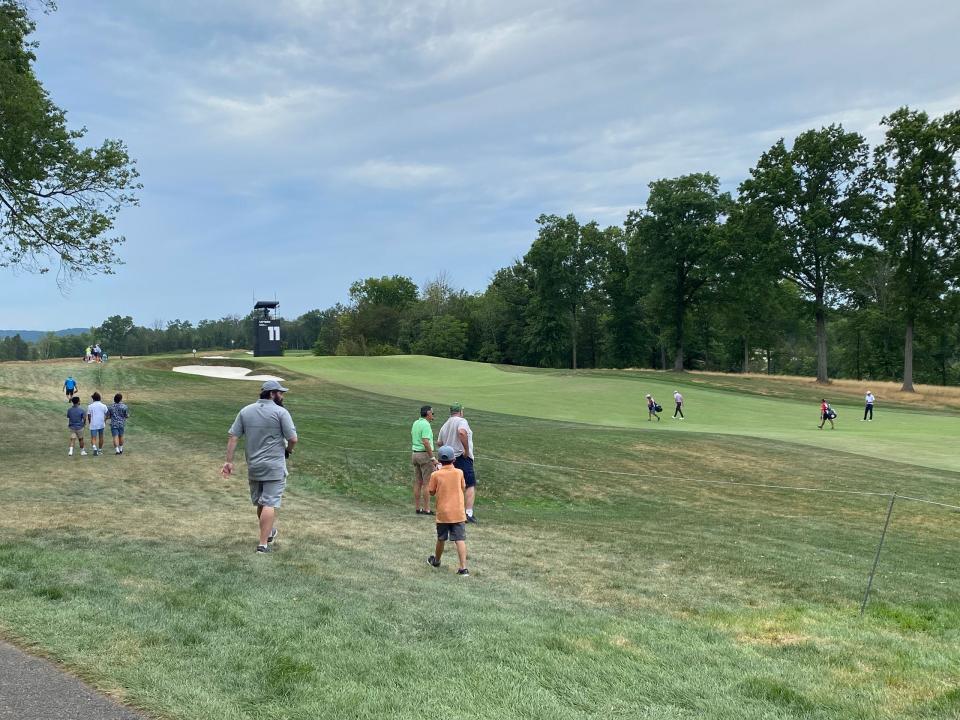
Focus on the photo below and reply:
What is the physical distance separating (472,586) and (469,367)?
5439cm

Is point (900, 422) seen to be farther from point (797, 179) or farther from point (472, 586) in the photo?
point (472, 586)

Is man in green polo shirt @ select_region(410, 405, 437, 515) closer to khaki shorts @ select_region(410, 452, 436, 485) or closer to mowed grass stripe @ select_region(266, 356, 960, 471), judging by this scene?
khaki shorts @ select_region(410, 452, 436, 485)

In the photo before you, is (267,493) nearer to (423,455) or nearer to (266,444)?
(266,444)

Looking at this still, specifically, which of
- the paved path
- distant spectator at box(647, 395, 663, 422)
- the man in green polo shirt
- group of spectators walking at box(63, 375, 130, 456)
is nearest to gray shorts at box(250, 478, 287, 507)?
the man in green polo shirt

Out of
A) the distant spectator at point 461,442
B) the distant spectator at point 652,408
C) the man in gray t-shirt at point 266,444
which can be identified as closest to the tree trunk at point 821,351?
the distant spectator at point 652,408

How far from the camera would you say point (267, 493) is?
8.89 m

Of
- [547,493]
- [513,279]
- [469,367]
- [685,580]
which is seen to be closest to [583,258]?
[513,279]

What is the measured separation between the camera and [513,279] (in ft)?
328

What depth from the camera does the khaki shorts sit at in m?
12.8

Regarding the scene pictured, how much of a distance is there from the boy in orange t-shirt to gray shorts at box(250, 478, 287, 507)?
2052 mm

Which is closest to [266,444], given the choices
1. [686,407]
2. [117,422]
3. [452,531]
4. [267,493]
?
[267,493]

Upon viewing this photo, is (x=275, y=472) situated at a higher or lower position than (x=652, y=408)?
higher

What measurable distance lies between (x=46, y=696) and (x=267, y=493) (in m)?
4.54

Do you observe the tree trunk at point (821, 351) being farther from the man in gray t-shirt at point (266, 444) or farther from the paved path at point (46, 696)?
the paved path at point (46, 696)
